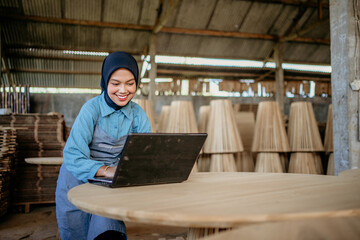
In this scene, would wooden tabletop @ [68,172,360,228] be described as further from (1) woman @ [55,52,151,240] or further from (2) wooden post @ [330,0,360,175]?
(2) wooden post @ [330,0,360,175]

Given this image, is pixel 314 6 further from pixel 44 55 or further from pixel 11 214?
pixel 11 214

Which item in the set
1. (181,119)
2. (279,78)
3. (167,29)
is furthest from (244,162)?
(279,78)

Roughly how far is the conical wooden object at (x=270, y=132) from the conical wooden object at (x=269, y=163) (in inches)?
4.6

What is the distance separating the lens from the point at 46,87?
437 inches

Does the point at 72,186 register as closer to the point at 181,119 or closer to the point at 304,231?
the point at 304,231

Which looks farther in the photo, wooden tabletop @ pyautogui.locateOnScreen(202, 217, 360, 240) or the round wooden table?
the round wooden table

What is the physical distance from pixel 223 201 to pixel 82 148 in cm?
87

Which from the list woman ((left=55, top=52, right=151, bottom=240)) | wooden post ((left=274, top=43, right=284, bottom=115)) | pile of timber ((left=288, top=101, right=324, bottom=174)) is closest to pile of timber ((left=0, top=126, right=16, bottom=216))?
woman ((left=55, top=52, right=151, bottom=240))

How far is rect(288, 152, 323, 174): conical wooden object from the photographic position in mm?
4438

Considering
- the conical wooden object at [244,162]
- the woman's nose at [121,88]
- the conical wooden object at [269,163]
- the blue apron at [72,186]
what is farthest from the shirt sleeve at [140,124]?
the conical wooden object at [244,162]

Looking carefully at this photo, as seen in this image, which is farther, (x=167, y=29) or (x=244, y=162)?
(x=167, y=29)

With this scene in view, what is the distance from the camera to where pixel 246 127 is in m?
5.32

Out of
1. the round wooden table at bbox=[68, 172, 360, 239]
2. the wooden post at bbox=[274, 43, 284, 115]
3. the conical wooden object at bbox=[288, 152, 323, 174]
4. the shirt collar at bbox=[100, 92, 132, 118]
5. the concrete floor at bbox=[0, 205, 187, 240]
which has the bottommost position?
the concrete floor at bbox=[0, 205, 187, 240]

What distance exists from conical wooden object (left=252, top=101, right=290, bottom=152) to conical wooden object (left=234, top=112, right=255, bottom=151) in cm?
70
